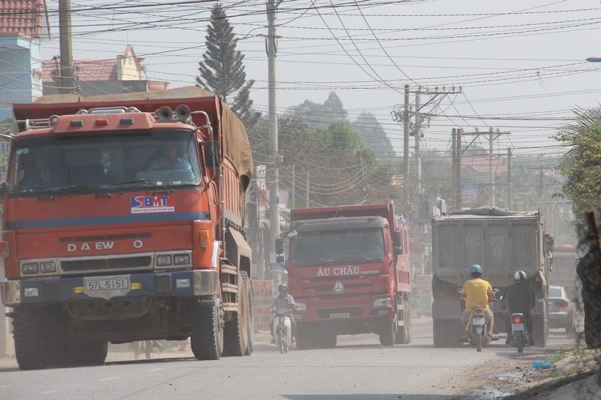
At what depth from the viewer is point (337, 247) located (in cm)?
2353

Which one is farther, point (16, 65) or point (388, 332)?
point (16, 65)

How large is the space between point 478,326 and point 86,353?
7270 millimetres

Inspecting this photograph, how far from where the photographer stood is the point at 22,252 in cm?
1295

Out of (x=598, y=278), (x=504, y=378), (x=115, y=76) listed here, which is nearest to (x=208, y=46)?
(x=115, y=76)

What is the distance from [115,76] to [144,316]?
184 ft

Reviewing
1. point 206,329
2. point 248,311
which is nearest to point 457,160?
point 248,311

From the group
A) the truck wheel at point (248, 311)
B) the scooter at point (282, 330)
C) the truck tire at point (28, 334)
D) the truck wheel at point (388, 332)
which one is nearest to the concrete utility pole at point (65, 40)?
the scooter at point (282, 330)

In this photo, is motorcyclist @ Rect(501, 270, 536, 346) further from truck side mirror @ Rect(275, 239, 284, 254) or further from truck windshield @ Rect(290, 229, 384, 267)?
truck side mirror @ Rect(275, 239, 284, 254)

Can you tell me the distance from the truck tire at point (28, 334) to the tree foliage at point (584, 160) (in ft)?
23.5

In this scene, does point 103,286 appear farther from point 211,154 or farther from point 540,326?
point 540,326

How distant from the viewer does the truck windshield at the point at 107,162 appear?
42.4 feet

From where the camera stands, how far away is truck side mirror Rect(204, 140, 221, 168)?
13.2 meters

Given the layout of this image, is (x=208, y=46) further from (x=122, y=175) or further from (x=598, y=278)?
(x=598, y=278)

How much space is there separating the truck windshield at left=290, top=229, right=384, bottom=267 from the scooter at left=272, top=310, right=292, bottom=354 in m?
1.17
